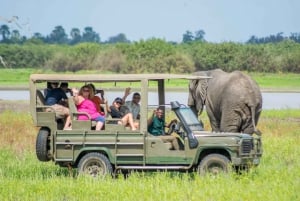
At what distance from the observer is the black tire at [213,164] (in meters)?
15.2

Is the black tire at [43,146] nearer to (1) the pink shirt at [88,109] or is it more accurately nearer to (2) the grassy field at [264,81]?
(1) the pink shirt at [88,109]

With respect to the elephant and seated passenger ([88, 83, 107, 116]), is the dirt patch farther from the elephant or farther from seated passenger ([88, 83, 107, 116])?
seated passenger ([88, 83, 107, 116])

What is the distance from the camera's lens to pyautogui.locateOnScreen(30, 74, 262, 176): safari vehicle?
1529 centimetres

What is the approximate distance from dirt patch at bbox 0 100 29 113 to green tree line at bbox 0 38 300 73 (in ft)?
78.5

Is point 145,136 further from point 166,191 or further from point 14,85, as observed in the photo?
point 14,85

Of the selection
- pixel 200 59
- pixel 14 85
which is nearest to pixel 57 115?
pixel 14 85

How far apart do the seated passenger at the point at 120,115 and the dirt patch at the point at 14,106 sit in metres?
20.0

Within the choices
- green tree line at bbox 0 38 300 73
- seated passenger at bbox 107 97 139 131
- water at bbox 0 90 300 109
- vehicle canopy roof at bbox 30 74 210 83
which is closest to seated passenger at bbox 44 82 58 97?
vehicle canopy roof at bbox 30 74 210 83

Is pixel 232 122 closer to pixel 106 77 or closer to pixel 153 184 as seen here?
pixel 106 77

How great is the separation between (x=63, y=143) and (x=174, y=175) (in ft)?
6.04

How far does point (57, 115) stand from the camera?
52.5 feet

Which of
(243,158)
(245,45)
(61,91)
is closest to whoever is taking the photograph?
(243,158)

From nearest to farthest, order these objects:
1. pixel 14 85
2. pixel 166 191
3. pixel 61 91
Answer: pixel 166 191 < pixel 61 91 < pixel 14 85

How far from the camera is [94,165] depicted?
615 inches
